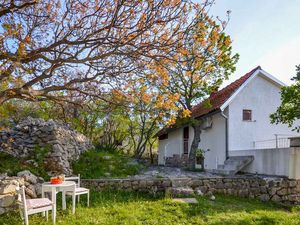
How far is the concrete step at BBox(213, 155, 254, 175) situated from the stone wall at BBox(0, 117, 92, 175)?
6.27 meters

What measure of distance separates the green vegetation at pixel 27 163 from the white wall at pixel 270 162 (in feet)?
25.7

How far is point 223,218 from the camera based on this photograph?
671 centimetres

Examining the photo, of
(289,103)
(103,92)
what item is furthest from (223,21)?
(289,103)

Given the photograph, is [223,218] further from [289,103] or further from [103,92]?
[289,103]

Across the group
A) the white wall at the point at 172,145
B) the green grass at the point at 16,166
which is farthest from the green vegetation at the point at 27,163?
the white wall at the point at 172,145

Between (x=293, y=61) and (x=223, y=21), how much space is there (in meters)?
3.85

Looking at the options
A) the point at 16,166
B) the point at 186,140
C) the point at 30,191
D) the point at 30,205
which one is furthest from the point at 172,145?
the point at 30,205

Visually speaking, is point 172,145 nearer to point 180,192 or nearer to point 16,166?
point 180,192

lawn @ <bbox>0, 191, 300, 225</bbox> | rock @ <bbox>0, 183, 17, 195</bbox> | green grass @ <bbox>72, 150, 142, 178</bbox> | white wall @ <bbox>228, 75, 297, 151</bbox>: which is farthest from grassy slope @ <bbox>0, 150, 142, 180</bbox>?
white wall @ <bbox>228, 75, 297, 151</bbox>

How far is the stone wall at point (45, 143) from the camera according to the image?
10297mm

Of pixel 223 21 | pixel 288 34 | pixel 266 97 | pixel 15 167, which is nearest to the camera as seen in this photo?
pixel 223 21

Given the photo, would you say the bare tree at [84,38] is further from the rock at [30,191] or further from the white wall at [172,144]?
the white wall at [172,144]

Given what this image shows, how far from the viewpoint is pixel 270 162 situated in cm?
1090

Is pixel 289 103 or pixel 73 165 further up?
pixel 289 103
